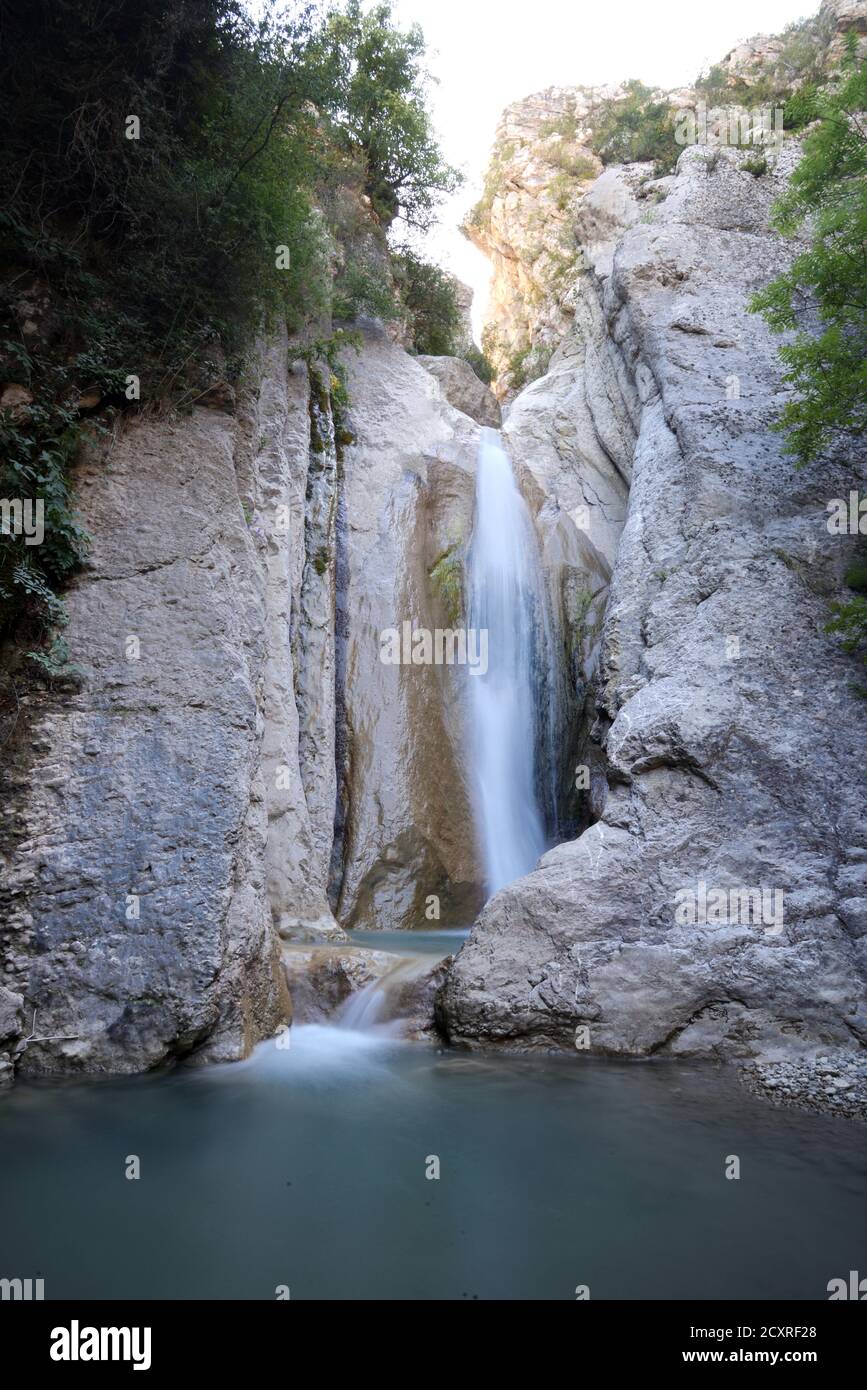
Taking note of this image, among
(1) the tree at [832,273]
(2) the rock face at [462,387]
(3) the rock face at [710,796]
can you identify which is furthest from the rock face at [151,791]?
(2) the rock face at [462,387]

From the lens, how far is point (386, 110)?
61.7 ft

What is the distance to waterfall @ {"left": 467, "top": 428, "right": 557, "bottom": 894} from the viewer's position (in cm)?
1246

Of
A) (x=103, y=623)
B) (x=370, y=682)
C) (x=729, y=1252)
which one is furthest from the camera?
(x=370, y=682)

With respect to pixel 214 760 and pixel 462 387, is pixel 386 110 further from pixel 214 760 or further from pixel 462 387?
pixel 214 760

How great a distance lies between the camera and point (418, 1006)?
297 inches

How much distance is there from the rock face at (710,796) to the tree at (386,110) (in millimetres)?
11140

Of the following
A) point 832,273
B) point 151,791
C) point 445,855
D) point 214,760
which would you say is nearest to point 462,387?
point 832,273

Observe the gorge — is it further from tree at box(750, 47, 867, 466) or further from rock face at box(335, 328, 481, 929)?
tree at box(750, 47, 867, 466)

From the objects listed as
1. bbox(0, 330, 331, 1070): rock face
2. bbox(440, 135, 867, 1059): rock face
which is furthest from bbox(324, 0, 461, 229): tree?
bbox(0, 330, 331, 1070): rock face

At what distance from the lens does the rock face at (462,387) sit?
19078 mm

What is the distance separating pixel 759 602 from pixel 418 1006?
5792 millimetres
